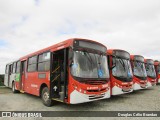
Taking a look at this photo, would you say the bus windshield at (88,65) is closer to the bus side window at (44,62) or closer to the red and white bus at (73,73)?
the red and white bus at (73,73)

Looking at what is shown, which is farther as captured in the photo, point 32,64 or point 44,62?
point 32,64

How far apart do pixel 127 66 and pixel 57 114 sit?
5.48 meters

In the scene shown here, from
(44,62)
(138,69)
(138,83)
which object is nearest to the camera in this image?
(44,62)

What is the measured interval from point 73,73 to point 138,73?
24.7 ft

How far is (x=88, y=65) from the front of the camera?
7098 mm

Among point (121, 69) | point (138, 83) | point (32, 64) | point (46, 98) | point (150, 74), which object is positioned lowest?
point (46, 98)

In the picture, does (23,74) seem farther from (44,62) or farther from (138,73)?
→ (138,73)

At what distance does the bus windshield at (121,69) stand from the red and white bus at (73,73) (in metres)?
1.76

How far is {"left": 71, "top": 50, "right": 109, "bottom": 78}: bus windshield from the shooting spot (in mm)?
6741

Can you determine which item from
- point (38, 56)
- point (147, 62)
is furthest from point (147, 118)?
point (147, 62)

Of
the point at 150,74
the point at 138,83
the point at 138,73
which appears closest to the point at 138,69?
the point at 138,73

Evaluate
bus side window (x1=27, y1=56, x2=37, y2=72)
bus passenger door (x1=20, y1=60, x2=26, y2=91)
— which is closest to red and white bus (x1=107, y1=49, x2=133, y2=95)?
bus side window (x1=27, y1=56, x2=37, y2=72)

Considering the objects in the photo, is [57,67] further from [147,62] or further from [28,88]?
[147,62]

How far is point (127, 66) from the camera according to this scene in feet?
34.4
